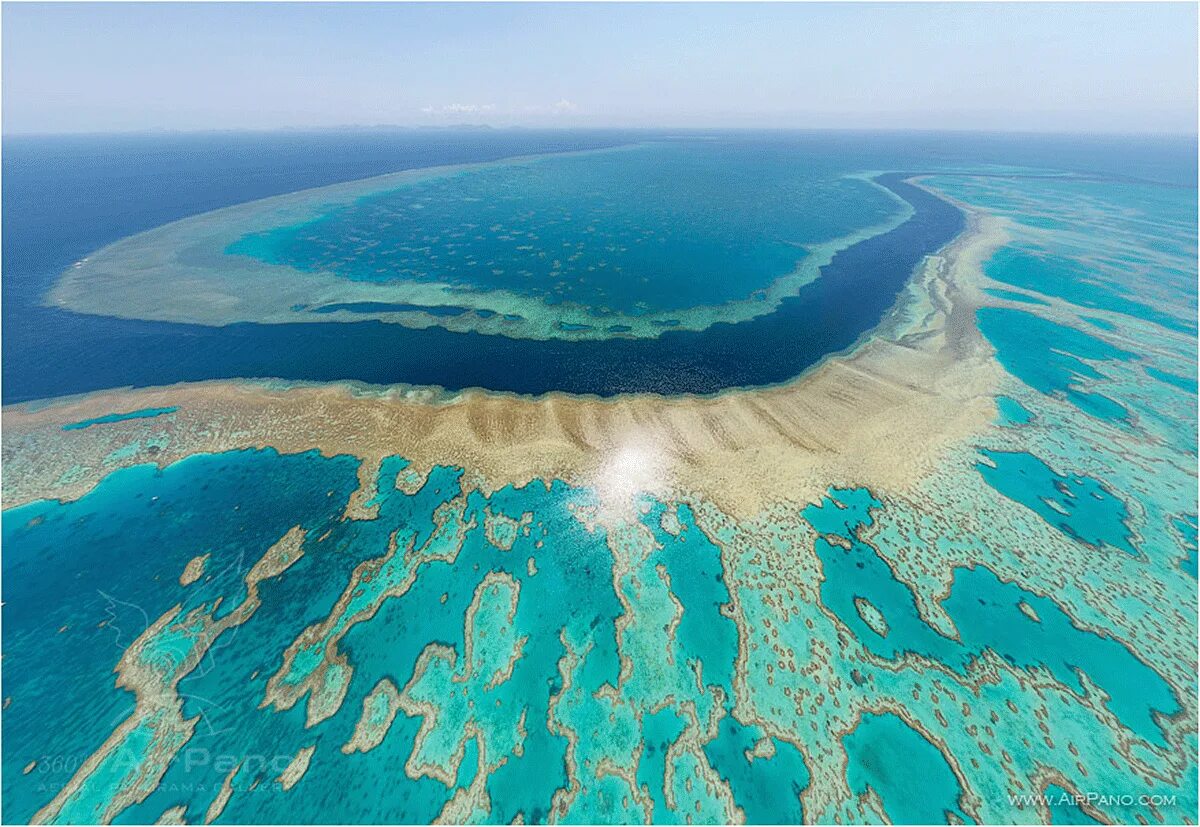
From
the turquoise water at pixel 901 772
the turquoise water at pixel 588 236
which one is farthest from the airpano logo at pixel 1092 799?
the turquoise water at pixel 588 236

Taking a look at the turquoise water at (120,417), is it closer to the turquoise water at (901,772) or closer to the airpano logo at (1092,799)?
the turquoise water at (901,772)

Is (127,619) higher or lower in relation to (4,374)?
lower

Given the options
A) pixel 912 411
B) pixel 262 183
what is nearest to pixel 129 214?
pixel 262 183

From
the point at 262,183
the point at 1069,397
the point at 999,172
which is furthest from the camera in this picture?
the point at 999,172

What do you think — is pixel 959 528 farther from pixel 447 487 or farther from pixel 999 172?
pixel 999 172

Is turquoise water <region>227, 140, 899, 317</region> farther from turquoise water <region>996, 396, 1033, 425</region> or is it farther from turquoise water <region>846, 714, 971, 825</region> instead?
turquoise water <region>846, 714, 971, 825</region>
